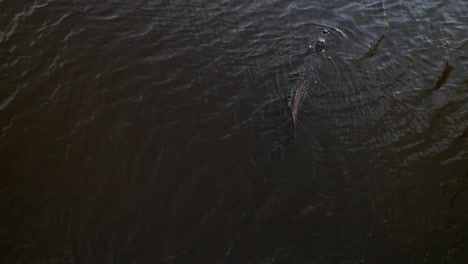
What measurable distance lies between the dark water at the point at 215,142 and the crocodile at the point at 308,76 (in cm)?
16

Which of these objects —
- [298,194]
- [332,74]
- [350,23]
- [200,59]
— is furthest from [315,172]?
[350,23]

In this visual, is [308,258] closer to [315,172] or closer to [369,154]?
[315,172]

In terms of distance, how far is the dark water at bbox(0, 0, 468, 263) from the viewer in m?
6.09

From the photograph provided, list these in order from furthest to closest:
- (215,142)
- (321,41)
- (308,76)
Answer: (321,41), (308,76), (215,142)

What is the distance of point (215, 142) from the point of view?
7230 millimetres

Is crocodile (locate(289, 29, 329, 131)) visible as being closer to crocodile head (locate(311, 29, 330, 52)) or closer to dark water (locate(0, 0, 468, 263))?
crocodile head (locate(311, 29, 330, 52))

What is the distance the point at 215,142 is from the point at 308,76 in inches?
110

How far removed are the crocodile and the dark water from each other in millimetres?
162

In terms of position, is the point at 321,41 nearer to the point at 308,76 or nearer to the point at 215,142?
the point at 308,76

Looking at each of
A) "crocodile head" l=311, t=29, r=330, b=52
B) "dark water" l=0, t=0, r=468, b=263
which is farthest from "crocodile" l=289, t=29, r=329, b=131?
"dark water" l=0, t=0, r=468, b=263

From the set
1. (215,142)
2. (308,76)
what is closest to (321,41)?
(308,76)

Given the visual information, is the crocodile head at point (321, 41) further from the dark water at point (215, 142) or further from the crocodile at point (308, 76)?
the dark water at point (215, 142)

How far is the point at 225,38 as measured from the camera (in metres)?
8.91

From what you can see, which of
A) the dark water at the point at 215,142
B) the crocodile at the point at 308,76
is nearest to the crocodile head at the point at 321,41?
the crocodile at the point at 308,76
